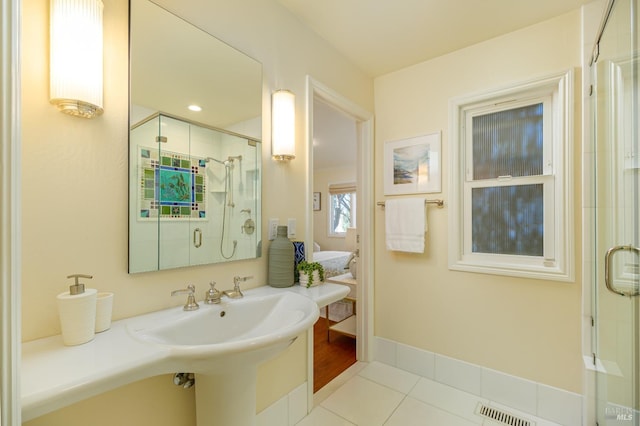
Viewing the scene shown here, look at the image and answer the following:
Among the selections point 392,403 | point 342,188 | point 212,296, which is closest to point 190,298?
point 212,296

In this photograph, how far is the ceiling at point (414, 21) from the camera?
1637 millimetres

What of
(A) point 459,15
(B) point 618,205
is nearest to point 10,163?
(B) point 618,205

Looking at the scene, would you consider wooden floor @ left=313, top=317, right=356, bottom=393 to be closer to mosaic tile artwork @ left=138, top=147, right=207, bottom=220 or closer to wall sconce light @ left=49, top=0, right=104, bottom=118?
mosaic tile artwork @ left=138, top=147, right=207, bottom=220

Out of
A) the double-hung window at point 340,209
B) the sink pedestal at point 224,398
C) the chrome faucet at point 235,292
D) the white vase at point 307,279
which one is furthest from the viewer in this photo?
the double-hung window at point 340,209

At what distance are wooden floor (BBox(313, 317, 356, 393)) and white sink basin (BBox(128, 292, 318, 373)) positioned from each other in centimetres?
111

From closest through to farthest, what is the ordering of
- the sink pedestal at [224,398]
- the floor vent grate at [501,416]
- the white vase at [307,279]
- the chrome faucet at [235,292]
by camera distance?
the sink pedestal at [224,398], the chrome faucet at [235,292], the white vase at [307,279], the floor vent grate at [501,416]

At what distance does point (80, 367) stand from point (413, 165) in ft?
7.21

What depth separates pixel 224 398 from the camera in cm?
107

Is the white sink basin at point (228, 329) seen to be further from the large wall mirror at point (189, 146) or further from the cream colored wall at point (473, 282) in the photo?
the cream colored wall at point (473, 282)

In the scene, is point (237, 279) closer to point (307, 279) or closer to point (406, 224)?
point (307, 279)

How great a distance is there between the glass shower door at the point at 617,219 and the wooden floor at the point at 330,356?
1.57 metres

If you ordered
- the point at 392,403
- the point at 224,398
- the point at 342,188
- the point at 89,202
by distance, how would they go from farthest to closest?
the point at 342,188
the point at 392,403
the point at 224,398
the point at 89,202

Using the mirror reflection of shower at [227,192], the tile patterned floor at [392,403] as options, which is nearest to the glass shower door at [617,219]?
the tile patterned floor at [392,403]

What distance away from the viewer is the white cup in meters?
0.90
